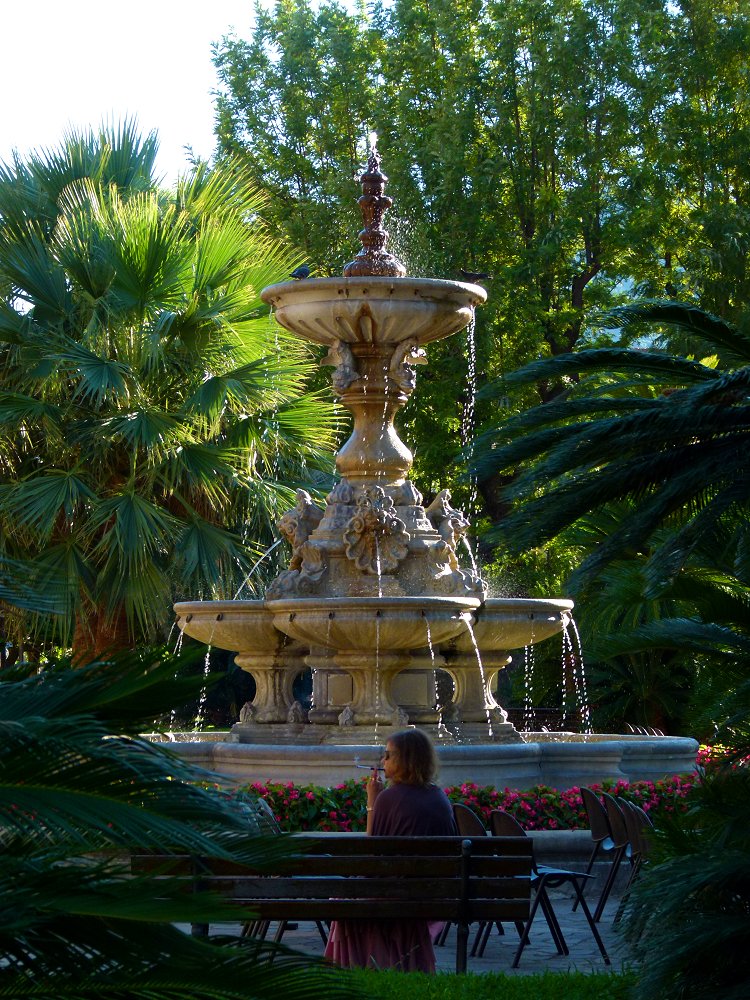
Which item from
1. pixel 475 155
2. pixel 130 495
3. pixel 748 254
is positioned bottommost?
pixel 130 495

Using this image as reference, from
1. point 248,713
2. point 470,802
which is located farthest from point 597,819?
point 248,713

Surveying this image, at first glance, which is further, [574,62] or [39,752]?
[574,62]

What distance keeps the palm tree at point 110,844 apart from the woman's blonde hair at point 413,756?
336 centimetres

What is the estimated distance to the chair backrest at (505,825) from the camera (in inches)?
327

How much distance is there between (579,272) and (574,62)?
130 inches

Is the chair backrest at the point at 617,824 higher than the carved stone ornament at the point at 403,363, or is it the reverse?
the carved stone ornament at the point at 403,363

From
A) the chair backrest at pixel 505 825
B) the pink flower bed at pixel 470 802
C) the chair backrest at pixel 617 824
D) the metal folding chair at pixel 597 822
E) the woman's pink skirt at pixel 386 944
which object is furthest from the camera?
the pink flower bed at pixel 470 802

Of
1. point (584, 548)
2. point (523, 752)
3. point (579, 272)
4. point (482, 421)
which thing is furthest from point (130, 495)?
point (579, 272)

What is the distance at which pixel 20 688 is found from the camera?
3596mm

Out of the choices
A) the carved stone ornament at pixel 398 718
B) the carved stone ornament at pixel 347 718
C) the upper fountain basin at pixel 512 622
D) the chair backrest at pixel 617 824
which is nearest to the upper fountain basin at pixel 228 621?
the carved stone ornament at pixel 347 718

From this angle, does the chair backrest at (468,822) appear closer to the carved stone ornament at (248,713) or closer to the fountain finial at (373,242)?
the carved stone ornament at (248,713)

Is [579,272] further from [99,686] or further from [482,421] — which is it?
[99,686]

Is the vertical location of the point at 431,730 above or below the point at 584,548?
below

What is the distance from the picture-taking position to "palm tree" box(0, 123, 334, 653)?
1678 centimetres
